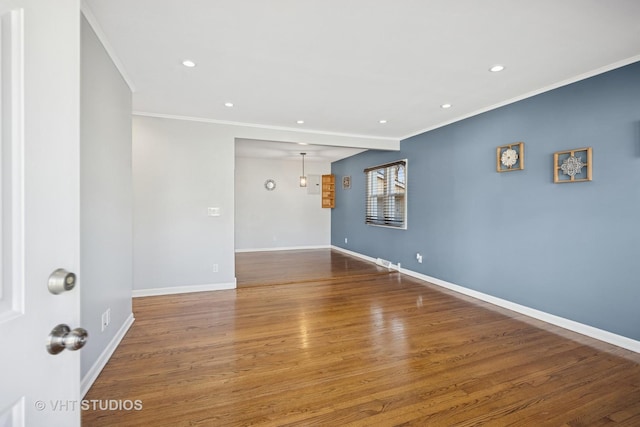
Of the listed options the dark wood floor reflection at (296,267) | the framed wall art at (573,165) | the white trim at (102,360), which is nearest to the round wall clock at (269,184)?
the dark wood floor reflection at (296,267)

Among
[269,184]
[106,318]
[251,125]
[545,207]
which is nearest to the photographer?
[106,318]

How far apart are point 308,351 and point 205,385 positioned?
2.83ft

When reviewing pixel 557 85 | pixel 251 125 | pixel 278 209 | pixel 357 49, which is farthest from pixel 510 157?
pixel 278 209

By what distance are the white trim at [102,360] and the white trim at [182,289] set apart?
3.53 feet

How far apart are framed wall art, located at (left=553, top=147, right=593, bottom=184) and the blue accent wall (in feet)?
0.19
